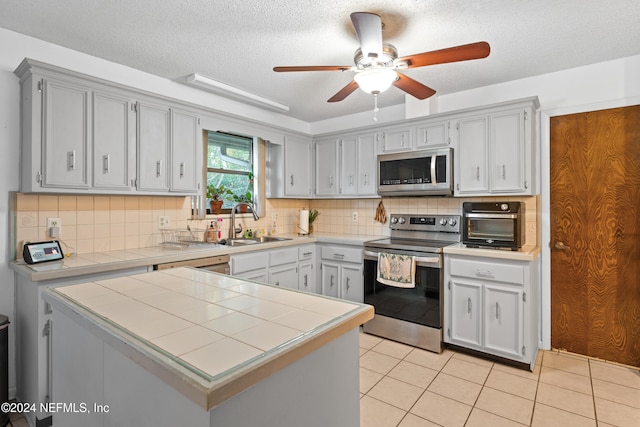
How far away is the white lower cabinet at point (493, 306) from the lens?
2613mm

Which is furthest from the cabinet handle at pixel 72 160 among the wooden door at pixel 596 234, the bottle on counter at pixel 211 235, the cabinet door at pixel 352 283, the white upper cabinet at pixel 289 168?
the wooden door at pixel 596 234

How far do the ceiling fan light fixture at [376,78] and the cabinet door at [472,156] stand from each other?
4.36 ft

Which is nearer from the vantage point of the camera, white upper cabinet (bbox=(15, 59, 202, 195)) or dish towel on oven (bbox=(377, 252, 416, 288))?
white upper cabinet (bbox=(15, 59, 202, 195))

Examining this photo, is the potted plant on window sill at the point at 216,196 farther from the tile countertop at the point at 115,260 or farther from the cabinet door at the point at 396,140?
the cabinet door at the point at 396,140

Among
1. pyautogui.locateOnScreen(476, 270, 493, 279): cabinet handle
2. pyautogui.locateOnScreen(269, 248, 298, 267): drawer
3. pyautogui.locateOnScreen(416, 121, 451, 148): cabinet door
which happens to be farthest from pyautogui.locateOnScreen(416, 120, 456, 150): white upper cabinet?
pyautogui.locateOnScreen(269, 248, 298, 267): drawer

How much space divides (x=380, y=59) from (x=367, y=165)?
180 centimetres

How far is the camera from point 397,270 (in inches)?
123

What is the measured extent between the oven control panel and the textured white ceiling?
Result: 137 cm

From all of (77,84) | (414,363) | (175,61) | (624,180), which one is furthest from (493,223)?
(77,84)

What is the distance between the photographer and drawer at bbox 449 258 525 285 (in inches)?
104

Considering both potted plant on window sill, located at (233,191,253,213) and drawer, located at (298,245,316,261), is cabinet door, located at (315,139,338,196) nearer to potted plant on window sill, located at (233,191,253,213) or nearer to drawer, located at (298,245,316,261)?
drawer, located at (298,245,316,261)

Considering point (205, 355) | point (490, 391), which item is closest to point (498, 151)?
point (490, 391)

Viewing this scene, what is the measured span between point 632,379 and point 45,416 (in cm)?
397

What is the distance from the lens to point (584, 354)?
2.90 m
